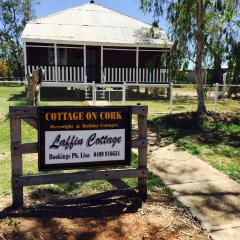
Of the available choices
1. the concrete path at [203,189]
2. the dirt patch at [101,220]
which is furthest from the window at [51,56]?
the dirt patch at [101,220]

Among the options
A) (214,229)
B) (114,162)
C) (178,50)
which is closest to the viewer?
(214,229)

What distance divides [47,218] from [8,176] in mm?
1959

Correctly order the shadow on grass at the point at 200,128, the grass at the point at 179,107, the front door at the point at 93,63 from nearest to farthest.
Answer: the shadow on grass at the point at 200,128 < the grass at the point at 179,107 < the front door at the point at 93,63

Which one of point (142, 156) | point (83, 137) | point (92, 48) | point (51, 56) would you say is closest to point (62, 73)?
point (51, 56)

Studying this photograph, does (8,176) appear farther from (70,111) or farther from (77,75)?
(77,75)

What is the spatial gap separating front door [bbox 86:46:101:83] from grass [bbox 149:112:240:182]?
445 inches

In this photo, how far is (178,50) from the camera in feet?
44.6

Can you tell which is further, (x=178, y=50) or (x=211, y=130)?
(x=178, y=50)

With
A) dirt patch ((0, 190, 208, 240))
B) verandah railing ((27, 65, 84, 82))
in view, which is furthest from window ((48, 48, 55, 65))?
dirt patch ((0, 190, 208, 240))

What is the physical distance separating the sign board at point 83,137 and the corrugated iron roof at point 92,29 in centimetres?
1568

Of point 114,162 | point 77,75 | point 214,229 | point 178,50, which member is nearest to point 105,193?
point 114,162

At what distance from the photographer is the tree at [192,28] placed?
1214 centimetres

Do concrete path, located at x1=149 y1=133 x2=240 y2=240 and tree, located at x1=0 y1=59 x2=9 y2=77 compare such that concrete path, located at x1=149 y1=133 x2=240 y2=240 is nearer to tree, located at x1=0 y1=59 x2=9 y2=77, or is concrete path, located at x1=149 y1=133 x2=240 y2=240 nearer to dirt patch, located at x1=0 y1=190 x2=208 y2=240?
dirt patch, located at x1=0 y1=190 x2=208 y2=240

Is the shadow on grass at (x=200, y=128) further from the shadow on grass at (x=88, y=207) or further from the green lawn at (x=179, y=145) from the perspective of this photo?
the shadow on grass at (x=88, y=207)
